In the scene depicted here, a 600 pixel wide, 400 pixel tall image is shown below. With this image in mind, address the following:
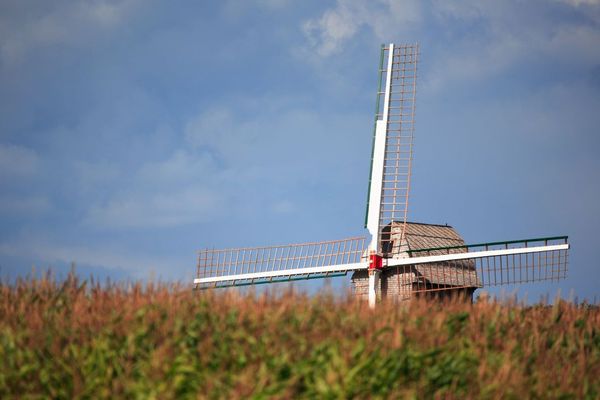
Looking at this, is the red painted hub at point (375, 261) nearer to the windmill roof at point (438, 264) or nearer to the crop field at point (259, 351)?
the windmill roof at point (438, 264)

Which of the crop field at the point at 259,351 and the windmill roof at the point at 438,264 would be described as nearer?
the crop field at the point at 259,351

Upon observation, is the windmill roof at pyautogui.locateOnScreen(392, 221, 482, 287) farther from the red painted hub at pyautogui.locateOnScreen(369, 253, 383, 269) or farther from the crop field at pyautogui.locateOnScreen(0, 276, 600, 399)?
the crop field at pyautogui.locateOnScreen(0, 276, 600, 399)

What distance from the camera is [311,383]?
9.16 m

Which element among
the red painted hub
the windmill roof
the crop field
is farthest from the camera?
the windmill roof

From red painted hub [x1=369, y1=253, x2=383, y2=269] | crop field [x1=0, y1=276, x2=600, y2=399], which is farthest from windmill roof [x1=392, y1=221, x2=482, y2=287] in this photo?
crop field [x1=0, y1=276, x2=600, y2=399]

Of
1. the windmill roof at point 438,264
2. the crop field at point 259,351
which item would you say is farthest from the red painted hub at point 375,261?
the crop field at point 259,351

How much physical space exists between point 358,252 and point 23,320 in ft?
61.1

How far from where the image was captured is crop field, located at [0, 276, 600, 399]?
9.15 metres

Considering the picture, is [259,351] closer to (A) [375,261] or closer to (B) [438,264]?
(A) [375,261]

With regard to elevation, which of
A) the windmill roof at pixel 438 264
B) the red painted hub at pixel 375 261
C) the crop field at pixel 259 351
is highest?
the windmill roof at pixel 438 264

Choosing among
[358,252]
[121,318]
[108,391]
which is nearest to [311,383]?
[108,391]

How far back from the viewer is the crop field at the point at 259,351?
9148 mm

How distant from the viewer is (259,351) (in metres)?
9.55

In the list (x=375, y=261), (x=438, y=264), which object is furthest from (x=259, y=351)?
(x=438, y=264)
